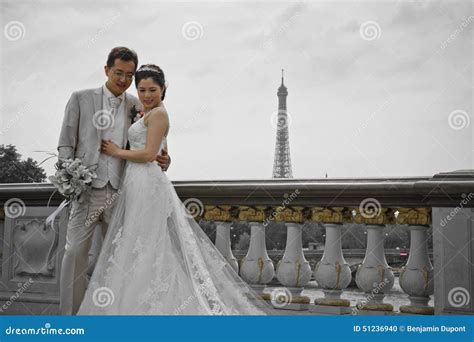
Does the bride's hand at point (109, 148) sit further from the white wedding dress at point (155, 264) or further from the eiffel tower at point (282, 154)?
the eiffel tower at point (282, 154)

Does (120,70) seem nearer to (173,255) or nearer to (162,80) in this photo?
(162,80)

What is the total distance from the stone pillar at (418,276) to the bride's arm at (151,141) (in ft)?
6.57

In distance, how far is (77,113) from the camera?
15.0ft

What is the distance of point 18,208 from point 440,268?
13.3ft

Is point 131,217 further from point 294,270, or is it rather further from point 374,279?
point 374,279

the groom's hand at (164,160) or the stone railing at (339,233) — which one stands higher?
the groom's hand at (164,160)

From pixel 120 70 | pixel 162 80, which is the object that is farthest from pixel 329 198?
pixel 120 70

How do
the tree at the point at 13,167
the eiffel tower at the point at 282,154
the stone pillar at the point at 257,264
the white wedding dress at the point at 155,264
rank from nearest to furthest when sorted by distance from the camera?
the white wedding dress at the point at 155,264
the stone pillar at the point at 257,264
the tree at the point at 13,167
the eiffel tower at the point at 282,154

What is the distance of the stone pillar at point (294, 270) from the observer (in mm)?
4770

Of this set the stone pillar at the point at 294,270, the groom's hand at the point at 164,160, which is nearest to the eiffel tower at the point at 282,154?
the stone pillar at the point at 294,270

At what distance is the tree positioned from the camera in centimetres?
2396

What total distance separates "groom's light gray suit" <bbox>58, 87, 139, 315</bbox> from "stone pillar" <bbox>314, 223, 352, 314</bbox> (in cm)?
171

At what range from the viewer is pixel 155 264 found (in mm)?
4258

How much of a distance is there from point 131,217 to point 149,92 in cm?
96
